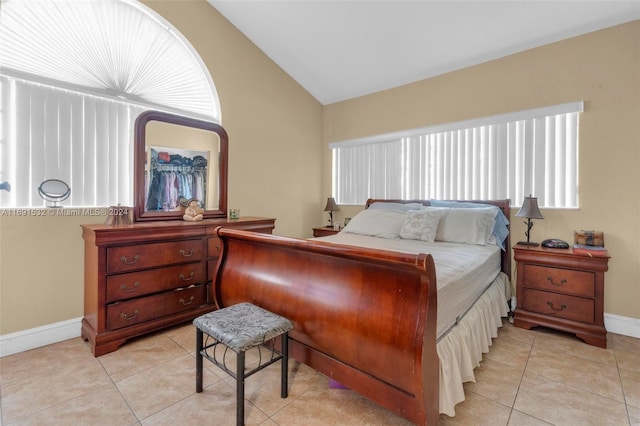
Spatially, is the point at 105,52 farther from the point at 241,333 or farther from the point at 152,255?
the point at 241,333

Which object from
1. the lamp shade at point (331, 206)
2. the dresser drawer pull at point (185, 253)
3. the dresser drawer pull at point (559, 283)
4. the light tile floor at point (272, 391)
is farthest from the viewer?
the lamp shade at point (331, 206)

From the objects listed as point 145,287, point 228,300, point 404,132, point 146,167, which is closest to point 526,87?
point 404,132

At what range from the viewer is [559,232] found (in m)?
2.76

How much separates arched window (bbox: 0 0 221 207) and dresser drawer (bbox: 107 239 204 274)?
0.67m

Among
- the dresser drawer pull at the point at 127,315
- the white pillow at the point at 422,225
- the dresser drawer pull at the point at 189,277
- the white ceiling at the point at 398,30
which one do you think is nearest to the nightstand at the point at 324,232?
the white pillow at the point at 422,225

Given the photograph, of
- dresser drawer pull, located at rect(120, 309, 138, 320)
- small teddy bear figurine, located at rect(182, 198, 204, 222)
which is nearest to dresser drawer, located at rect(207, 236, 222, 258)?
small teddy bear figurine, located at rect(182, 198, 204, 222)

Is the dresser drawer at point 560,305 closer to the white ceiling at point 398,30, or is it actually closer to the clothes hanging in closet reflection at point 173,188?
the white ceiling at point 398,30

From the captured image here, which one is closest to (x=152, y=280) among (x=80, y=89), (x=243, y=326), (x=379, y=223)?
(x=243, y=326)

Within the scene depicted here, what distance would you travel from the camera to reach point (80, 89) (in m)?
2.42

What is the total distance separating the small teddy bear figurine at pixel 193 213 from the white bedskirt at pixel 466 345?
226 cm

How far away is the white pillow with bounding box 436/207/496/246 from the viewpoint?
8.85ft

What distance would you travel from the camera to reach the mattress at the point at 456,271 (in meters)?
1.55

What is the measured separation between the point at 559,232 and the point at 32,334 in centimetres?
449

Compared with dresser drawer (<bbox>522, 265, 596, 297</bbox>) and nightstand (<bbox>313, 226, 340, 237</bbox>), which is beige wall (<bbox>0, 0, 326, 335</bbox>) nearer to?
nightstand (<bbox>313, 226, 340, 237</bbox>)
